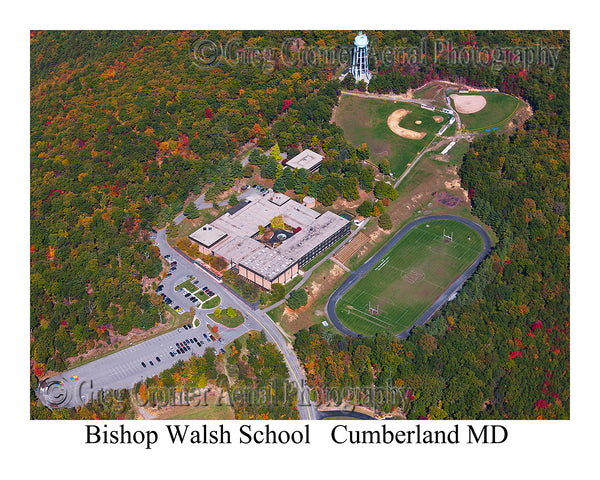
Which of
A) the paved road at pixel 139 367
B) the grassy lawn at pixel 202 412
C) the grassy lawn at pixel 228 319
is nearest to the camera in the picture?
the grassy lawn at pixel 202 412

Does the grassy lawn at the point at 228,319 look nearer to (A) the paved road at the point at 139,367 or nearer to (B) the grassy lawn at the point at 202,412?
(A) the paved road at the point at 139,367

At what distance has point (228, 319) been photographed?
19775 centimetres

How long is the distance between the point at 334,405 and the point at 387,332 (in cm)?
2631

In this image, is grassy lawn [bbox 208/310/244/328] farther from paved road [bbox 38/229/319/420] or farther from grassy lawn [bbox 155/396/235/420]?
grassy lawn [bbox 155/396/235/420]

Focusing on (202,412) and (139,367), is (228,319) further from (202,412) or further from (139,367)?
(202,412)

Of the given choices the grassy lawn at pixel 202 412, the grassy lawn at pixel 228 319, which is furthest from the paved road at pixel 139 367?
the grassy lawn at pixel 202 412

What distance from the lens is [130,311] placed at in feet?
645

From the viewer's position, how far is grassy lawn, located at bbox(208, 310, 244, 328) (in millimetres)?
196250

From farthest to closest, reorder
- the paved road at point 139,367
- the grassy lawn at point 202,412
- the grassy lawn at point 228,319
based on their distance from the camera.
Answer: the grassy lawn at point 228,319 < the paved road at point 139,367 < the grassy lawn at point 202,412

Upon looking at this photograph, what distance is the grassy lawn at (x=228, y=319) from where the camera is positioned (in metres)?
196

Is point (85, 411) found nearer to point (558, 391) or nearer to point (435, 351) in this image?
point (435, 351)

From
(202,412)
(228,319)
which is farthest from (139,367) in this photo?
(228,319)

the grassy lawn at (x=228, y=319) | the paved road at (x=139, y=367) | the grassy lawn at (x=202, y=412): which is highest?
the grassy lawn at (x=228, y=319)

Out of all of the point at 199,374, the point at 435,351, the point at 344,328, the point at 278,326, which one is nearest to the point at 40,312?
the point at 199,374
